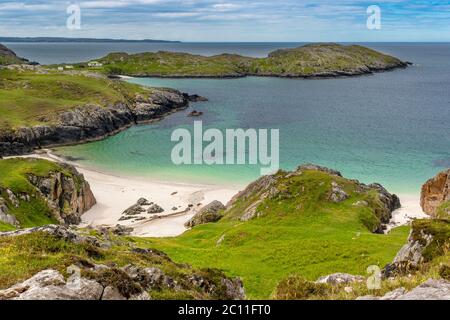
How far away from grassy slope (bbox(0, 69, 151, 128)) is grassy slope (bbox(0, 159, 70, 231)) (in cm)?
5705

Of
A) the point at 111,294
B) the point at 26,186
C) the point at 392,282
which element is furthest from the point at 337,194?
the point at 111,294

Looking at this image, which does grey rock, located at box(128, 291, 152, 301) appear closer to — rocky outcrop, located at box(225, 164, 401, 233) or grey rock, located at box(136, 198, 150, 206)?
rocky outcrop, located at box(225, 164, 401, 233)

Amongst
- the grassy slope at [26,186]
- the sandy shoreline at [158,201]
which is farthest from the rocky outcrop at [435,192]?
the grassy slope at [26,186]

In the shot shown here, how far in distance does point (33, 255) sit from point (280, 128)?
12115cm

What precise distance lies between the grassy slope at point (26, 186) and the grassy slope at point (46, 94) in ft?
187

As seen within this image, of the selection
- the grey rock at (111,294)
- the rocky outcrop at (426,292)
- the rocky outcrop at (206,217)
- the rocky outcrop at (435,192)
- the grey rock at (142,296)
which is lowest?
the rocky outcrop at (206,217)

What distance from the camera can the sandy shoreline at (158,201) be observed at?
5912 cm

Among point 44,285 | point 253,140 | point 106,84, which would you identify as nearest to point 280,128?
point 253,140

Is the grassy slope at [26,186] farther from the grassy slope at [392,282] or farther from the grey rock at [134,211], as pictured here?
the grassy slope at [392,282]

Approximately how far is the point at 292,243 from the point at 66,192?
38.7 m

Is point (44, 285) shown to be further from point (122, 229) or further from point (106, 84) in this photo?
point (106, 84)

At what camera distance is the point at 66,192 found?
64.1 meters

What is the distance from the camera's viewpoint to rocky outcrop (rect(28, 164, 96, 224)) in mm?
59931

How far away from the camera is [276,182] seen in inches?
2208
